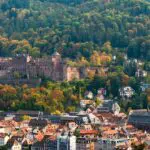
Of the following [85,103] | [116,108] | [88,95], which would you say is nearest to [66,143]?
[116,108]

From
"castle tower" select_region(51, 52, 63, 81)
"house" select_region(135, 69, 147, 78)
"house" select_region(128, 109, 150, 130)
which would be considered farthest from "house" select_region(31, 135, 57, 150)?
"house" select_region(135, 69, 147, 78)

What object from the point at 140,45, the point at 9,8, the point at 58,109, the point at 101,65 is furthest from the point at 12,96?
the point at 9,8

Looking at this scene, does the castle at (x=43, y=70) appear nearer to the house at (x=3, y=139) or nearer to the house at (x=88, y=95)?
the house at (x=88, y=95)

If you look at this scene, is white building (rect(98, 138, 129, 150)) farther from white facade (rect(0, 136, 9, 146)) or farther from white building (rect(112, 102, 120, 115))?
white building (rect(112, 102, 120, 115))

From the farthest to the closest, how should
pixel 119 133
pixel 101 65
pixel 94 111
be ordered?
pixel 101 65, pixel 94 111, pixel 119 133

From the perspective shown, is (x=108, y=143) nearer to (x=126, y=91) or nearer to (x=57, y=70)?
(x=126, y=91)

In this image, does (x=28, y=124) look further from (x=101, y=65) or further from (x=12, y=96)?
(x=101, y=65)

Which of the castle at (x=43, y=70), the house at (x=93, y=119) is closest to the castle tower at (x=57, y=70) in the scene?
the castle at (x=43, y=70)
